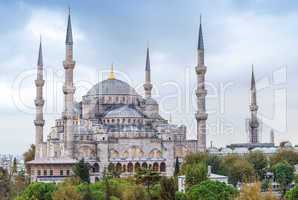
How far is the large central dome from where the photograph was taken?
5525 cm

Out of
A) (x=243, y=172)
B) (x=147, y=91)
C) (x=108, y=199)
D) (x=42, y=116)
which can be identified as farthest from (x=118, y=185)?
(x=147, y=91)

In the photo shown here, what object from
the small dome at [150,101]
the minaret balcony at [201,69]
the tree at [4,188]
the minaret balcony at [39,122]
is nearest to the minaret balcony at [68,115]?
the minaret balcony at [39,122]

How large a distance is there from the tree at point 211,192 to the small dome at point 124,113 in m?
23.0

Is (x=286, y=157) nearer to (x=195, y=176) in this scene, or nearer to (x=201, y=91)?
(x=201, y=91)

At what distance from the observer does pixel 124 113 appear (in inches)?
2046

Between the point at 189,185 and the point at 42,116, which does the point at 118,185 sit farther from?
the point at 42,116

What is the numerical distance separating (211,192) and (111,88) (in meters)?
27.9

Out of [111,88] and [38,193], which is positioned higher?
[111,88]

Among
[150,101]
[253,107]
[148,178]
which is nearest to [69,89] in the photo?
[150,101]

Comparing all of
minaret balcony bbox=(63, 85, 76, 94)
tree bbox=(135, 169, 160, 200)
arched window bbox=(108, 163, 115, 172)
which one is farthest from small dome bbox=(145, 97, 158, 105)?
tree bbox=(135, 169, 160, 200)

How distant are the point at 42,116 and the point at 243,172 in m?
15.8

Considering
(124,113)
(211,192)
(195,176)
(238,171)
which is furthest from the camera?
(124,113)

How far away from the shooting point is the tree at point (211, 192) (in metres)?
27.9

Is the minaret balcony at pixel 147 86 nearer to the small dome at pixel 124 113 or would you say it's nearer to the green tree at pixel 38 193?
the small dome at pixel 124 113
